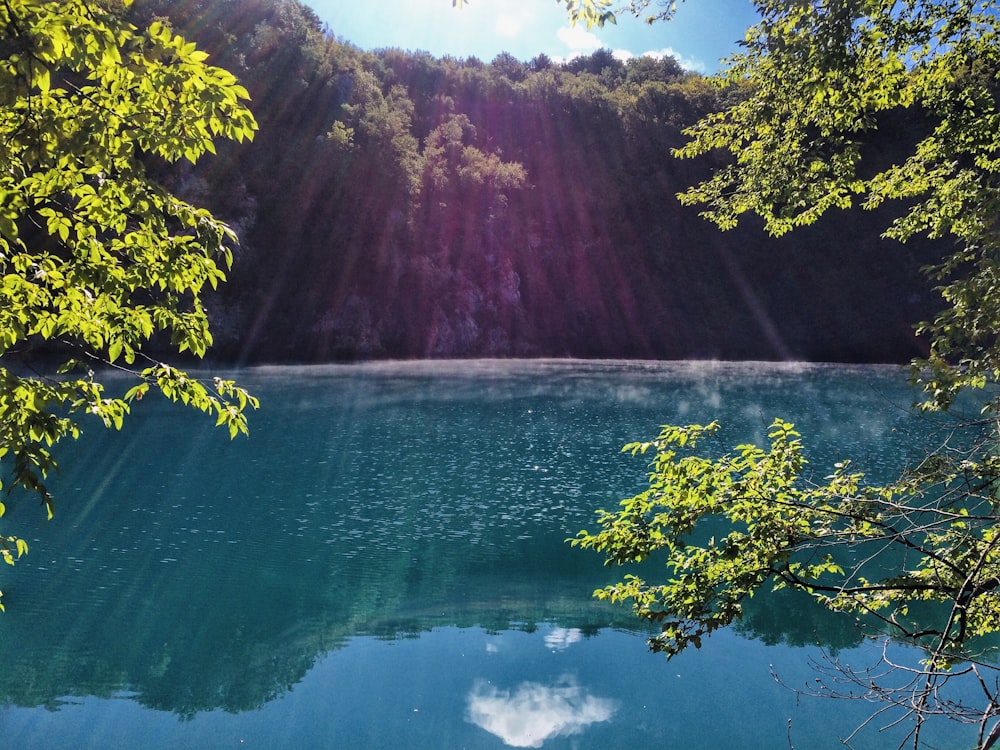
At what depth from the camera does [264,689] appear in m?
11.8

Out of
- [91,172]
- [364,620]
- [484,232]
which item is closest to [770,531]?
[91,172]

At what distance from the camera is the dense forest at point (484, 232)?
8081cm

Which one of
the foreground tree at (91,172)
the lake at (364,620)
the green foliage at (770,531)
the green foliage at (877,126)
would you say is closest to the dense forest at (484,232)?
the lake at (364,620)

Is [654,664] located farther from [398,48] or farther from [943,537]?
[398,48]

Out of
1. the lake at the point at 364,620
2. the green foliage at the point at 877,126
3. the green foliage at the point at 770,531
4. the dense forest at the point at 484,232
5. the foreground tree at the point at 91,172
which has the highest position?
the dense forest at the point at 484,232

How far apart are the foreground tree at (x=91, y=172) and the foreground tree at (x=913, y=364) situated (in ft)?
10.6

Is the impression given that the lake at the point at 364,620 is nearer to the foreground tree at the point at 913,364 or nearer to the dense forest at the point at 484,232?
the foreground tree at the point at 913,364

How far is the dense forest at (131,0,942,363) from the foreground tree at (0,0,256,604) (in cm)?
7180

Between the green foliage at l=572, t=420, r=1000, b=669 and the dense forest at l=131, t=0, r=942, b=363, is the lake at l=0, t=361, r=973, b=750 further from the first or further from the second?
the dense forest at l=131, t=0, r=942, b=363

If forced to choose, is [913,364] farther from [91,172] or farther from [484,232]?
[484,232]

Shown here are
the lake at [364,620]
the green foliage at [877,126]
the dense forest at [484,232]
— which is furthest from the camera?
the dense forest at [484,232]

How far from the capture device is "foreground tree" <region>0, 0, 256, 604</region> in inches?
167

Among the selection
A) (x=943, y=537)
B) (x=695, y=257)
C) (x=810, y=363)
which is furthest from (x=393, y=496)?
(x=695, y=257)

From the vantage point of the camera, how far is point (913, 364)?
731cm
